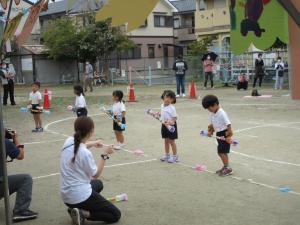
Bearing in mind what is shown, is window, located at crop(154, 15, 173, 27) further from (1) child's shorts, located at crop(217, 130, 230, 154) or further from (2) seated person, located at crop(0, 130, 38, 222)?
(2) seated person, located at crop(0, 130, 38, 222)

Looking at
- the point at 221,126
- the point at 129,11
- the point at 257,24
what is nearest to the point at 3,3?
the point at 129,11

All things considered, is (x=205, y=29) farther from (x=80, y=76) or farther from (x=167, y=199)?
(x=167, y=199)

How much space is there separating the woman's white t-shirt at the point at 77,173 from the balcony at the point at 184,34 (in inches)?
1653

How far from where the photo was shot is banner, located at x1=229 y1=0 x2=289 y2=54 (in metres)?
3.59

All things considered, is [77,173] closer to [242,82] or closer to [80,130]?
[80,130]

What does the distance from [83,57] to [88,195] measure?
94.4 feet

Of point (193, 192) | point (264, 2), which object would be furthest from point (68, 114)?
point (264, 2)

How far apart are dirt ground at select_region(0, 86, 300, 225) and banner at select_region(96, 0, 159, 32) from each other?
2405 mm

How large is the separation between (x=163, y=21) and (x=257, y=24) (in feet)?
140

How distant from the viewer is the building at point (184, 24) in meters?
46.3

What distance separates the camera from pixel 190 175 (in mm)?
7184

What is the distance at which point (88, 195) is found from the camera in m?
5.05

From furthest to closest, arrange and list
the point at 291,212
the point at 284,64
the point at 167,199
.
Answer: the point at 284,64, the point at 167,199, the point at 291,212

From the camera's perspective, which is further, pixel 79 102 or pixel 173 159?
pixel 79 102
